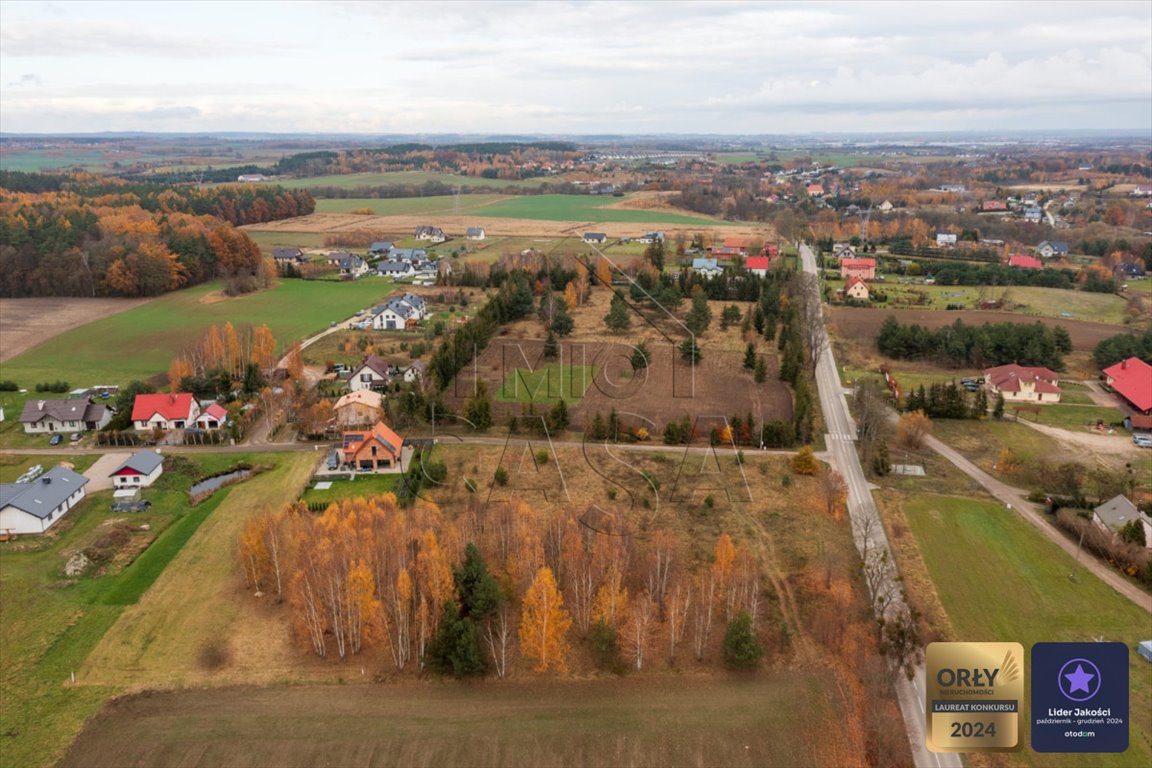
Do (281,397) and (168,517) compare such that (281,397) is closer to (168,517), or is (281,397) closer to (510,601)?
(168,517)

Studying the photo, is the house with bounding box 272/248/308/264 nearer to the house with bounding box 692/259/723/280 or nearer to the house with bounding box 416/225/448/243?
the house with bounding box 416/225/448/243

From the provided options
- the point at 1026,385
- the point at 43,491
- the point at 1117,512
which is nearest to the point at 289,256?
the point at 43,491

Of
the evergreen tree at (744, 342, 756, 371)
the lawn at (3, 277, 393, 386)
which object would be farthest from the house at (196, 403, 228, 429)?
the evergreen tree at (744, 342, 756, 371)

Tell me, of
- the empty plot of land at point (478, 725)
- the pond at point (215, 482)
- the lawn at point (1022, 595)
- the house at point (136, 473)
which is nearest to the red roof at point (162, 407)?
the house at point (136, 473)

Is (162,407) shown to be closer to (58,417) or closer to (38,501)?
(58,417)

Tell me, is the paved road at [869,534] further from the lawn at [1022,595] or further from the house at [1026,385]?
the house at [1026,385]
